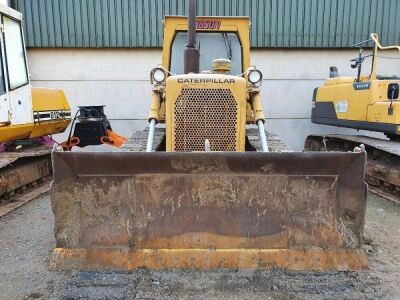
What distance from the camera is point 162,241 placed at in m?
3.13

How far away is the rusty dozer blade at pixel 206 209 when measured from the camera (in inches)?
120

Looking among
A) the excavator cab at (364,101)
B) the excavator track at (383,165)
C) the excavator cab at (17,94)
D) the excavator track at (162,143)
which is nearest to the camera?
the excavator track at (162,143)

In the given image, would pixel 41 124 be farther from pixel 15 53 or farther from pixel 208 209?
pixel 208 209

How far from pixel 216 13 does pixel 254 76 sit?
16.5ft

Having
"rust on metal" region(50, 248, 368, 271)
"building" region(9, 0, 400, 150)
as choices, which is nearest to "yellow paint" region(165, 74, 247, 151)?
"rust on metal" region(50, 248, 368, 271)

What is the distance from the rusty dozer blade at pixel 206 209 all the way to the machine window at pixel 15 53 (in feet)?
10.7

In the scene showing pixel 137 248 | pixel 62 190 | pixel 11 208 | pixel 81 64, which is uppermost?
pixel 81 64

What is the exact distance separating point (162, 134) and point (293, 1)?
5605 mm

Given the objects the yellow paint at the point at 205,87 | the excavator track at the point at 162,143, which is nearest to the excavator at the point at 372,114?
the excavator track at the point at 162,143

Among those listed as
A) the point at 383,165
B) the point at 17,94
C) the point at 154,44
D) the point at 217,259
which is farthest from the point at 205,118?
the point at 154,44

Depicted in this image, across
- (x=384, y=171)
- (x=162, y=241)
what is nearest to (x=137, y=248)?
(x=162, y=241)

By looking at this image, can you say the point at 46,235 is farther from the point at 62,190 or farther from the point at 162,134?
the point at 162,134

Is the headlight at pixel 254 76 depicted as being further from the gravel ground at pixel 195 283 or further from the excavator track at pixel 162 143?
the gravel ground at pixel 195 283

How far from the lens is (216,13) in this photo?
8.77 metres
